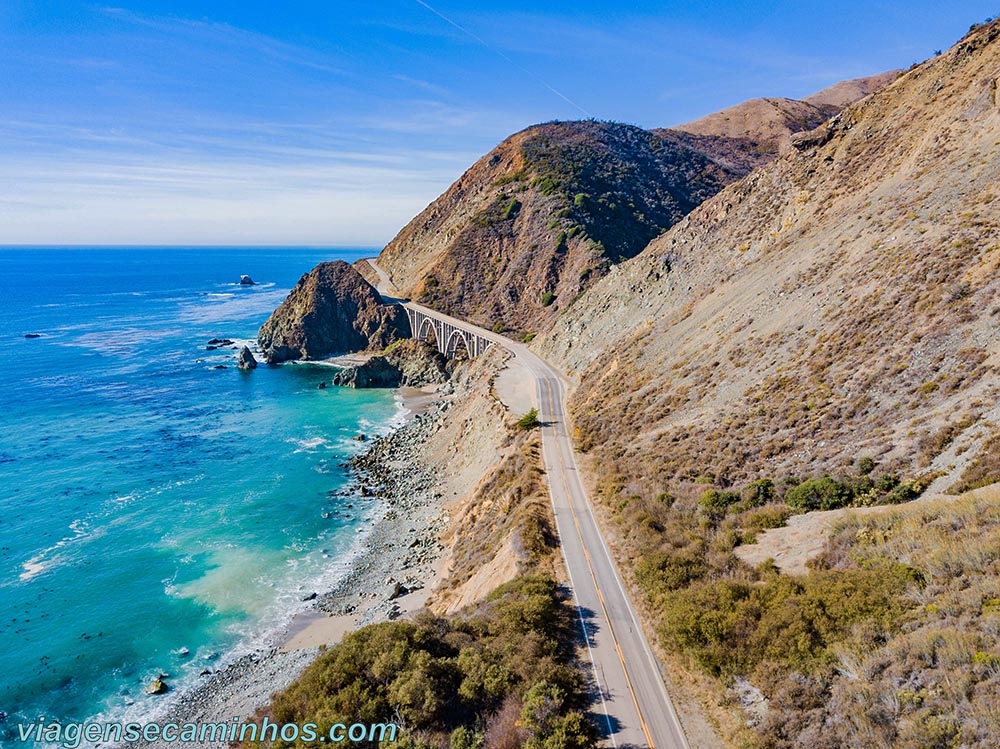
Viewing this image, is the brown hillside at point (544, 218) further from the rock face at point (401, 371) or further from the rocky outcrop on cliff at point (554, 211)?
the rock face at point (401, 371)

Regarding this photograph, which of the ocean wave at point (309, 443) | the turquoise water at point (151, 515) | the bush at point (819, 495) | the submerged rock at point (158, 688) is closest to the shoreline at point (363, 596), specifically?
the submerged rock at point (158, 688)

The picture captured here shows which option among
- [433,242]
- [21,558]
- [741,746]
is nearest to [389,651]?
[741,746]

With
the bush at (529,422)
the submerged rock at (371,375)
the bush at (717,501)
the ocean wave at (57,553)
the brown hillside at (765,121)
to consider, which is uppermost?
the brown hillside at (765,121)

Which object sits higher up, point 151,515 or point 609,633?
point 609,633

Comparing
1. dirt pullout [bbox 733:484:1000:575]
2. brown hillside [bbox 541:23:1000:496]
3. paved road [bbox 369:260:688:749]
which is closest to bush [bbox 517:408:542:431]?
brown hillside [bbox 541:23:1000:496]

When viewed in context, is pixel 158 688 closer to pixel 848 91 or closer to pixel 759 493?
pixel 759 493

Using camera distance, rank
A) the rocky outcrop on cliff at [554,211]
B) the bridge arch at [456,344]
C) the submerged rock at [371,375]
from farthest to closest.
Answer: the rocky outcrop on cliff at [554,211], the submerged rock at [371,375], the bridge arch at [456,344]

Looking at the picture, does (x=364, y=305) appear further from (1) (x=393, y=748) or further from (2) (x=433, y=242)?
(1) (x=393, y=748)

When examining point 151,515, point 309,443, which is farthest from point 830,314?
point 151,515
